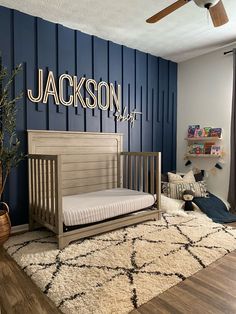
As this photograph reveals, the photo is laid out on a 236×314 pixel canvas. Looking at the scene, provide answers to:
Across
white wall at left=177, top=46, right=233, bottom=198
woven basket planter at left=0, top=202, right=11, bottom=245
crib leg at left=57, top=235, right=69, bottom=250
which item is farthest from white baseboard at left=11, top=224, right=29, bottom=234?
white wall at left=177, top=46, right=233, bottom=198

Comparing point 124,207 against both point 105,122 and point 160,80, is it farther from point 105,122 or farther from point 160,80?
point 160,80

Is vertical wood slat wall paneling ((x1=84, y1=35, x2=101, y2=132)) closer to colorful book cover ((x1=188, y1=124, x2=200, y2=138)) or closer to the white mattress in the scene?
the white mattress

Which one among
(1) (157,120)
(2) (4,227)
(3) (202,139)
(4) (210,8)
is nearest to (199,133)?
(3) (202,139)

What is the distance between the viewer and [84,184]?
3.11 meters

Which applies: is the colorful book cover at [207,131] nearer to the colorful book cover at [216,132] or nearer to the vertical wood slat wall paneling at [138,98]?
the colorful book cover at [216,132]

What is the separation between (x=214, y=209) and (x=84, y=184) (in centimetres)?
178

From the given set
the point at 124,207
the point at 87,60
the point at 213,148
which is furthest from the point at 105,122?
the point at 213,148

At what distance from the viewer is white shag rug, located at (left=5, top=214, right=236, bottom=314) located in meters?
1.46

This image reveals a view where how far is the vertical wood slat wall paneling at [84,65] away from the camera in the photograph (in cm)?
308

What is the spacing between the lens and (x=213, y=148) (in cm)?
379

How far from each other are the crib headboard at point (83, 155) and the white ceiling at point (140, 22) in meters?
1.33

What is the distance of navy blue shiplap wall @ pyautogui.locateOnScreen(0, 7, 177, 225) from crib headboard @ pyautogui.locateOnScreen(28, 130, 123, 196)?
0.12 metres

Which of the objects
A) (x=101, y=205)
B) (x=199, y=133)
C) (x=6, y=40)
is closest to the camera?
(x=101, y=205)

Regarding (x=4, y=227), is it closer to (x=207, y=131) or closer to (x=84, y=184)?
(x=84, y=184)
